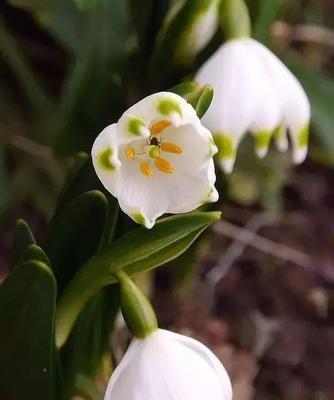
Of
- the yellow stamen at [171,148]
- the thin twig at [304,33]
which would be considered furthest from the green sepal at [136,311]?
the thin twig at [304,33]

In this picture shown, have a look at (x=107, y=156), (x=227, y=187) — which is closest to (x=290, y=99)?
(x=107, y=156)

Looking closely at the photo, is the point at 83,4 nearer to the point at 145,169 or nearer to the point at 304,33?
the point at 145,169

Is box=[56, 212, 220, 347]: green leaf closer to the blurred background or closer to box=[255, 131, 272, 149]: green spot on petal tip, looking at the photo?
box=[255, 131, 272, 149]: green spot on petal tip

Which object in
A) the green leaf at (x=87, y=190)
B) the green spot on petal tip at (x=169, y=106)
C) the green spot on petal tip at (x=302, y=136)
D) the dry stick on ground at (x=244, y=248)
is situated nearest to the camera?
the green spot on petal tip at (x=169, y=106)

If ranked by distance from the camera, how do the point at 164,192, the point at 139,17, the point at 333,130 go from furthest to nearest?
1. the point at 333,130
2. the point at 139,17
3. the point at 164,192

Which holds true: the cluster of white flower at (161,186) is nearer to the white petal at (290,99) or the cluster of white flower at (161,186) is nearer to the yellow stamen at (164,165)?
the yellow stamen at (164,165)

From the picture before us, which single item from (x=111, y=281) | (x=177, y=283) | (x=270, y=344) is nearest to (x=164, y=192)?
(x=111, y=281)

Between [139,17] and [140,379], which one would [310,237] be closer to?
[139,17]
